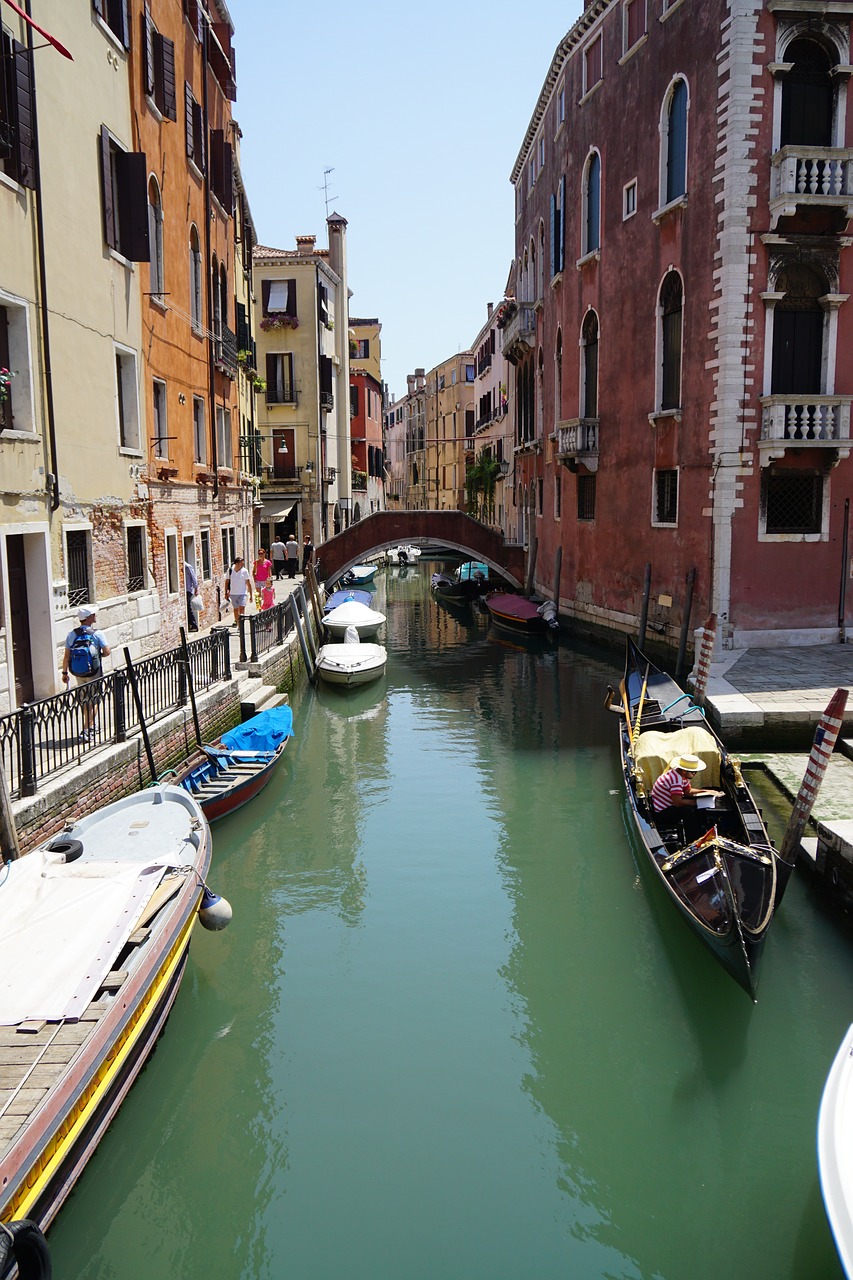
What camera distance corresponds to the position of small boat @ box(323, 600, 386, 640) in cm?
2011

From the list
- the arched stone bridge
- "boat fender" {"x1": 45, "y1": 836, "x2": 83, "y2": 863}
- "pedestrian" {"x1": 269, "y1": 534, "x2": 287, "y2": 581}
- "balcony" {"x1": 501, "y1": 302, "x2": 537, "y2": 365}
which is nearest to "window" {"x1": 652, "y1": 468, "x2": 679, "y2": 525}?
the arched stone bridge

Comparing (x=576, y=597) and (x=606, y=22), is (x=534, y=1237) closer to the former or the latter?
(x=576, y=597)

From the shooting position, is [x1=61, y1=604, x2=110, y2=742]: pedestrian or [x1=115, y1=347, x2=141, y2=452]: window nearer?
[x1=61, y1=604, x2=110, y2=742]: pedestrian

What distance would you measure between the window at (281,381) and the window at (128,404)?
1869cm

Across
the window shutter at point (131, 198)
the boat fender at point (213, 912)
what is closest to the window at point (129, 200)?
the window shutter at point (131, 198)

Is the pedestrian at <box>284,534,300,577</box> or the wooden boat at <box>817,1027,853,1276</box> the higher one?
the pedestrian at <box>284,534,300,577</box>

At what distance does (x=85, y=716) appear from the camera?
320 inches

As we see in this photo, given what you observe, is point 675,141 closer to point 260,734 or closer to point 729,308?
point 729,308

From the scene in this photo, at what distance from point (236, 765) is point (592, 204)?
47.9 feet

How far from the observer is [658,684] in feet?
39.4

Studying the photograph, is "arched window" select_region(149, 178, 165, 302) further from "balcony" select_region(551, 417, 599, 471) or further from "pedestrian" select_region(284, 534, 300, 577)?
"pedestrian" select_region(284, 534, 300, 577)

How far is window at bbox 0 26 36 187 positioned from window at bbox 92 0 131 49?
98.0 inches

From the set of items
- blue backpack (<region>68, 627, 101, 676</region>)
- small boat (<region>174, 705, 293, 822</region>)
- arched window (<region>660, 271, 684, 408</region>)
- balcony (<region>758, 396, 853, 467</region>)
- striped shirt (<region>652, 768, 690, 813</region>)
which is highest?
arched window (<region>660, 271, 684, 408</region>)

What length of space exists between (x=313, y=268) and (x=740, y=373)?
19661 mm
